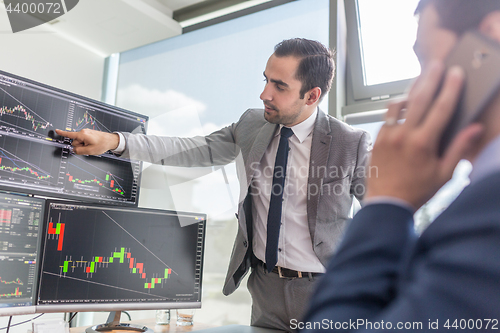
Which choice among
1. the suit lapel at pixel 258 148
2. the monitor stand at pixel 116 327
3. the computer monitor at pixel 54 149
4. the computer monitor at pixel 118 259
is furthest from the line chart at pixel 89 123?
the monitor stand at pixel 116 327

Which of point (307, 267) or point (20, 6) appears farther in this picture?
point (20, 6)

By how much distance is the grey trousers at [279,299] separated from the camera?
4.46 ft

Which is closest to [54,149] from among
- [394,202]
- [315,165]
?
[315,165]

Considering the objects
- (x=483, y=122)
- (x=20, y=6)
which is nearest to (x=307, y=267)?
(x=483, y=122)

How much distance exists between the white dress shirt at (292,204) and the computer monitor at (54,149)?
540 mm

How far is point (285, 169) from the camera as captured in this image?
1540mm

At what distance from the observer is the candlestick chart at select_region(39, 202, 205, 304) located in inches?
49.9

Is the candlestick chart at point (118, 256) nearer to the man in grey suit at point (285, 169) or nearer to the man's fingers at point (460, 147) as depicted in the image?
the man in grey suit at point (285, 169)

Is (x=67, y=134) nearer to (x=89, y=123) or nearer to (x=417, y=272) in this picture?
(x=89, y=123)

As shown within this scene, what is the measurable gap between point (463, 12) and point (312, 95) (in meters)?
1.41

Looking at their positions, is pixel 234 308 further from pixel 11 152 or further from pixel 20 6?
pixel 20 6

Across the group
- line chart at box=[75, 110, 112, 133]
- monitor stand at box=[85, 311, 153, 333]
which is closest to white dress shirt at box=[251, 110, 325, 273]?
monitor stand at box=[85, 311, 153, 333]

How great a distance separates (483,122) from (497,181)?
0.04 metres

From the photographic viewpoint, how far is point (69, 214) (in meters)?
1.30
